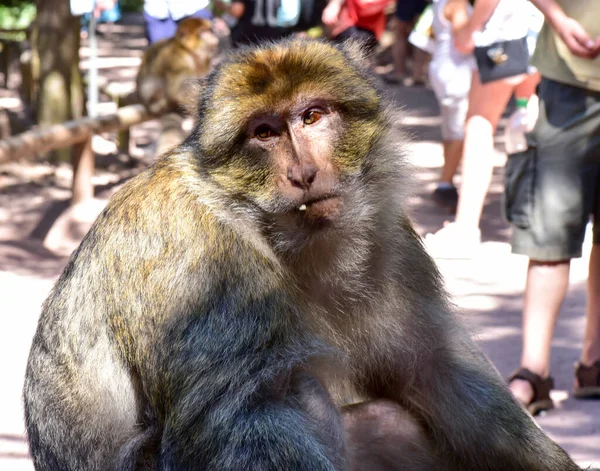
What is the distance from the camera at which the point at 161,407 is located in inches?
102

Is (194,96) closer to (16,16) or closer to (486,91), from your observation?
(486,91)

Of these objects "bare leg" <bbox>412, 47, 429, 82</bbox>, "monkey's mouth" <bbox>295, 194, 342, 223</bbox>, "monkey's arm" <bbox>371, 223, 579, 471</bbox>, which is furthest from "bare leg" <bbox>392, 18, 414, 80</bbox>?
"monkey's mouth" <bbox>295, 194, 342, 223</bbox>

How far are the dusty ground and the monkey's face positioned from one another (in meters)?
0.36

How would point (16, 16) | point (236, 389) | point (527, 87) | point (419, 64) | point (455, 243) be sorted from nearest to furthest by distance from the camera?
point (236, 389), point (455, 243), point (527, 87), point (419, 64), point (16, 16)

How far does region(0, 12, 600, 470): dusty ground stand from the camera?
4.16m

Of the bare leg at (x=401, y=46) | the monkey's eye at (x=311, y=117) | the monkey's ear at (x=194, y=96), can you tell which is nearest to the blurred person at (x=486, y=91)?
the monkey's ear at (x=194, y=96)

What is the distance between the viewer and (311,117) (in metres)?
2.65

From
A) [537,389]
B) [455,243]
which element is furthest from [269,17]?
[537,389]

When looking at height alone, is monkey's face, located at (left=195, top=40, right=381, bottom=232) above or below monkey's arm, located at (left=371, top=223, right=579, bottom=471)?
above

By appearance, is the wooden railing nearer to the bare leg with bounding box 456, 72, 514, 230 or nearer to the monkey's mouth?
the bare leg with bounding box 456, 72, 514, 230

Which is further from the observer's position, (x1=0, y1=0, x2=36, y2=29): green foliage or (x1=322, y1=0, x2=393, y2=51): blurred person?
(x1=0, y1=0, x2=36, y2=29): green foliage

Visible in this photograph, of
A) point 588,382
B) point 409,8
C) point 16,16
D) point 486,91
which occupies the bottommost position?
point 16,16

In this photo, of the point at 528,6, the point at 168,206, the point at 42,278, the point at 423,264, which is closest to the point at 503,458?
the point at 423,264

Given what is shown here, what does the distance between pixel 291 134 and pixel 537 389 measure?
6.93 feet
